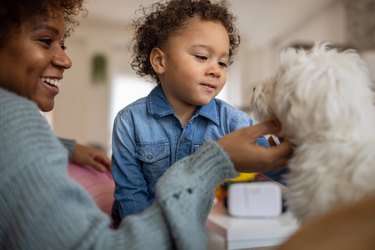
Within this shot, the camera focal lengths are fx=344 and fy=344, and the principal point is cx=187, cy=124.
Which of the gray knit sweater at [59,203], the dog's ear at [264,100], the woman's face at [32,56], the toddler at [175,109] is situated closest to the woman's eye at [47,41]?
the woman's face at [32,56]

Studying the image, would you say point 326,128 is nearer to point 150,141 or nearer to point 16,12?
point 150,141

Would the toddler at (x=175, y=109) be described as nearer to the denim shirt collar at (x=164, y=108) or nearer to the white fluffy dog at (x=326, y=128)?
the denim shirt collar at (x=164, y=108)

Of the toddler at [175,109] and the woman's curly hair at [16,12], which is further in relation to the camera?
the toddler at [175,109]

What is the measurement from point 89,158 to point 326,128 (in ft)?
2.65

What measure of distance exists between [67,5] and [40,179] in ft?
1.53

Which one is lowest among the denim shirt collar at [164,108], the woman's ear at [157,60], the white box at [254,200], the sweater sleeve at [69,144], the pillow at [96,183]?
the white box at [254,200]

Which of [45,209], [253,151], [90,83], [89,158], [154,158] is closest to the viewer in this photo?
[45,209]

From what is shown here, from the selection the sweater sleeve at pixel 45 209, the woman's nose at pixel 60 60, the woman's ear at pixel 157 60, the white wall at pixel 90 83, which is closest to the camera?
the sweater sleeve at pixel 45 209

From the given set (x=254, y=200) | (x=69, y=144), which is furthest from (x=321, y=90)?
(x=69, y=144)

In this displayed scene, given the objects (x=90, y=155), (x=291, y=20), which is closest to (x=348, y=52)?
(x=90, y=155)

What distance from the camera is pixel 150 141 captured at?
3.13 feet

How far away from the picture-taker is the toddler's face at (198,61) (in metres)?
0.95

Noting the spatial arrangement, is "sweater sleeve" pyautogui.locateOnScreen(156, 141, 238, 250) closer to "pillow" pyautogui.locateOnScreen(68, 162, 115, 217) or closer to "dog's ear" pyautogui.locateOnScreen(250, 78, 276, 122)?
"dog's ear" pyautogui.locateOnScreen(250, 78, 276, 122)

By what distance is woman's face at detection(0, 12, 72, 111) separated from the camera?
67 cm
